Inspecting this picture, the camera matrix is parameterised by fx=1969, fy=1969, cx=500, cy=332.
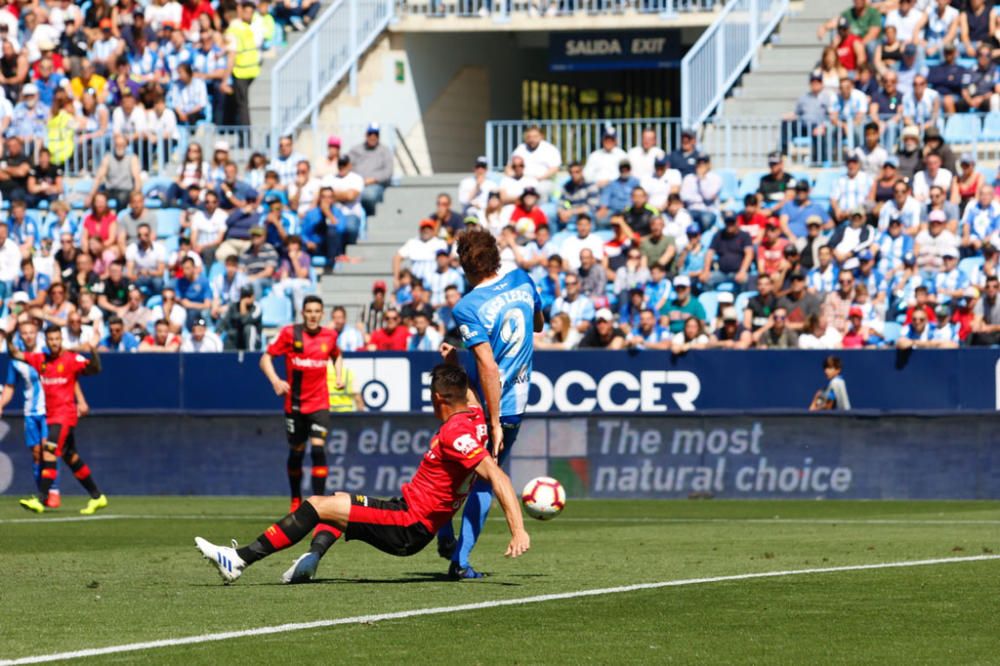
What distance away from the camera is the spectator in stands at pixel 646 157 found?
92.2 feet

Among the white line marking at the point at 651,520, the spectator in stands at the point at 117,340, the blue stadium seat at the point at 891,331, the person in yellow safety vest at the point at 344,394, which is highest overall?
the blue stadium seat at the point at 891,331

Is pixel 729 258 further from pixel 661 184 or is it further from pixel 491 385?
pixel 491 385

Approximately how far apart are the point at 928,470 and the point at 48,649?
49.8ft

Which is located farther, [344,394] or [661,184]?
[661,184]

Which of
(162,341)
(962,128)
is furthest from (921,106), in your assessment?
(162,341)

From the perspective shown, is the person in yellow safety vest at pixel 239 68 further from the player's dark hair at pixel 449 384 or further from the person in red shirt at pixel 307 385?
the player's dark hair at pixel 449 384

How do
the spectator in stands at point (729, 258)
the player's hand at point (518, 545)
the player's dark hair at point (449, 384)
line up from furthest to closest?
1. the spectator in stands at point (729, 258)
2. the player's dark hair at point (449, 384)
3. the player's hand at point (518, 545)

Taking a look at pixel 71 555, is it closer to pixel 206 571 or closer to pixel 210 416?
pixel 206 571

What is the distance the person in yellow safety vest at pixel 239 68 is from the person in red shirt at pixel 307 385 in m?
13.8

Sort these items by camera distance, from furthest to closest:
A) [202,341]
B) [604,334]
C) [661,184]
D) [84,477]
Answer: [661,184]
[202,341]
[604,334]
[84,477]

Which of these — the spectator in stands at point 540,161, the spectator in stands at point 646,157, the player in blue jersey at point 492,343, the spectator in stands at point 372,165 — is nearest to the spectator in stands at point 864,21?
the spectator in stands at point 646,157

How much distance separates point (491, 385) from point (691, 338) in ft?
43.5

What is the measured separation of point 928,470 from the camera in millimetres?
21859

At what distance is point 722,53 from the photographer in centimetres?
3023
